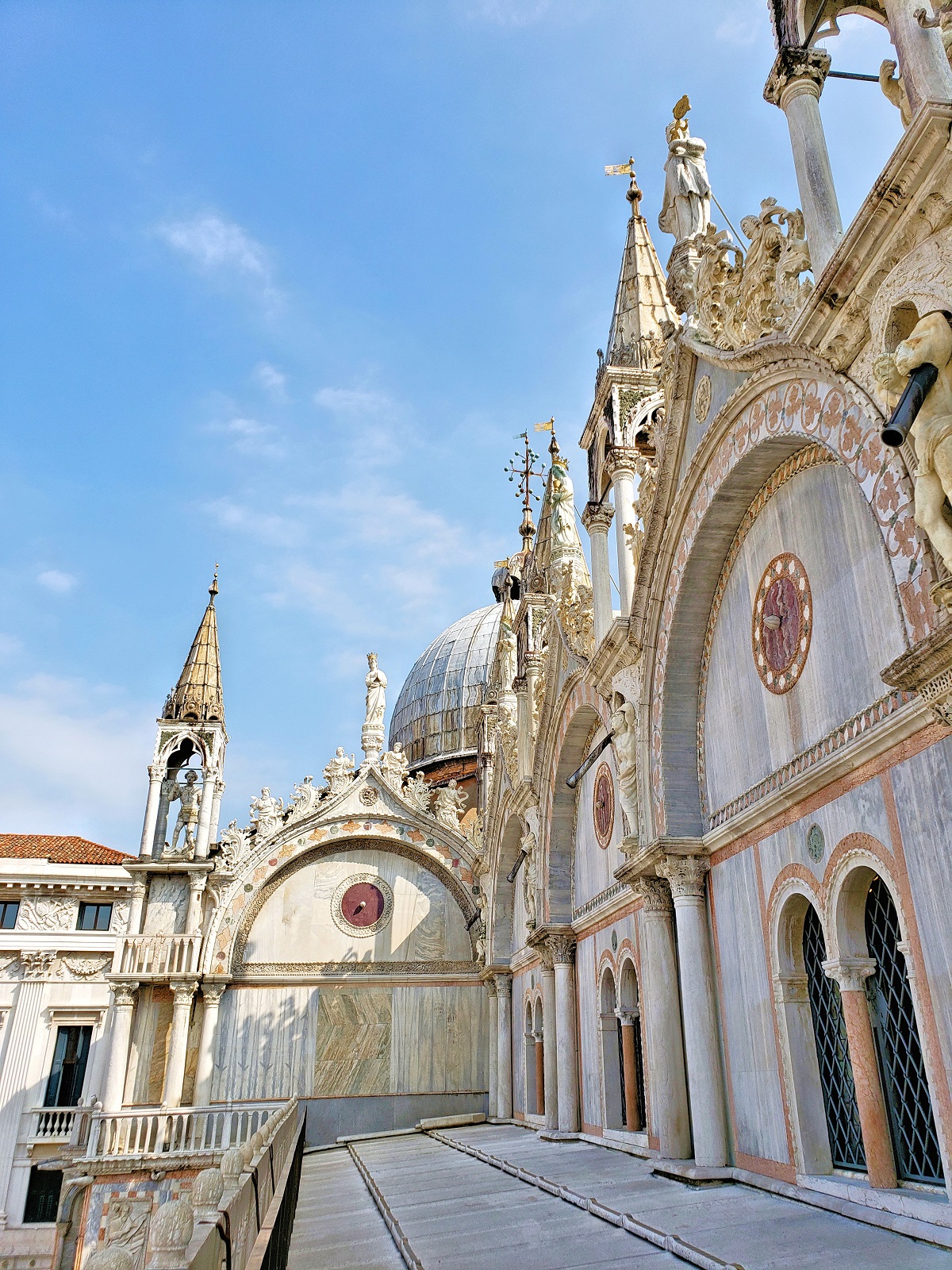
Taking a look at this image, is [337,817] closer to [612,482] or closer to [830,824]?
[612,482]

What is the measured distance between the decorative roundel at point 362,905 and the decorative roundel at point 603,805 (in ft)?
32.9

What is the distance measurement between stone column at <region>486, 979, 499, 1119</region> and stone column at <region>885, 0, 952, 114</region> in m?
18.9

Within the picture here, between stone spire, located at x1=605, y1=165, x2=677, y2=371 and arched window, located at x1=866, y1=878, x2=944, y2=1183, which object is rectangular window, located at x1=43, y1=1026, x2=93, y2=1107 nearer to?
stone spire, located at x1=605, y1=165, x2=677, y2=371

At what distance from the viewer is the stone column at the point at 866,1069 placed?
6715mm

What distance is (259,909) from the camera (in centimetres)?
2238

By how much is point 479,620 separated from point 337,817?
20053 mm

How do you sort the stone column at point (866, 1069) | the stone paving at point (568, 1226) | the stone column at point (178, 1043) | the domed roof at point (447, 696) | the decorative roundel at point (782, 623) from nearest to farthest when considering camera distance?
the stone paving at point (568, 1226), the stone column at point (866, 1069), the decorative roundel at point (782, 623), the stone column at point (178, 1043), the domed roof at point (447, 696)

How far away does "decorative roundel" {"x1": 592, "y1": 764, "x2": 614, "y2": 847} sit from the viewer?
1394 cm

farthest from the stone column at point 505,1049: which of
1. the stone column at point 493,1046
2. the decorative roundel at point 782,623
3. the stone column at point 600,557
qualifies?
the decorative roundel at point 782,623

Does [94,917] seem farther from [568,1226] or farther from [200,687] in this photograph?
Answer: [568,1226]

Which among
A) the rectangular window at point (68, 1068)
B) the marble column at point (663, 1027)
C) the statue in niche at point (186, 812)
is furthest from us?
the rectangular window at point (68, 1068)

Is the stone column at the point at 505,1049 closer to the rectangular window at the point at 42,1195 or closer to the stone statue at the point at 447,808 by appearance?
the stone statue at the point at 447,808

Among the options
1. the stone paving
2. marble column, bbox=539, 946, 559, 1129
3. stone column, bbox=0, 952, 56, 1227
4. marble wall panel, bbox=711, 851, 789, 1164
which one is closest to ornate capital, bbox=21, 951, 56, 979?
stone column, bbox=0, 952, 56, 1227

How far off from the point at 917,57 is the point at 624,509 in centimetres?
668
